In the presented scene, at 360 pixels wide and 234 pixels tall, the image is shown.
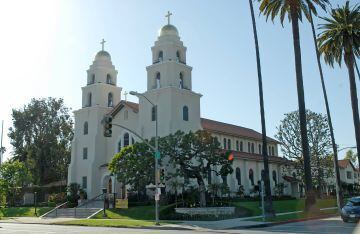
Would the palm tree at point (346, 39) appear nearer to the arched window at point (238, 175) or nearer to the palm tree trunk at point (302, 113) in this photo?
the palm tree trunk at point (302, 113)

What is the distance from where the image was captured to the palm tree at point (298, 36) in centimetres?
3281

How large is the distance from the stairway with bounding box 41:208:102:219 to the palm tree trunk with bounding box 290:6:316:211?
19.0 metres

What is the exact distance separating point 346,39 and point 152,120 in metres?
20.4

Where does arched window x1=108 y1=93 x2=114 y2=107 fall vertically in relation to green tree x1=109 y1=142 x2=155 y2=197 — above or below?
above

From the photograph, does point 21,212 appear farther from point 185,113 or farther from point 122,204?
point 185,113

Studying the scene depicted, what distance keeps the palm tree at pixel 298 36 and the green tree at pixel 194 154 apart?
8.47m

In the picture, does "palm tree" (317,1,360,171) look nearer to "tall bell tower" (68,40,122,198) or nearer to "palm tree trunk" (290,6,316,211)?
"palm tree trunk" (290,6,316,211)

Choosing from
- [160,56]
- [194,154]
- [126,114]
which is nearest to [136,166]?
[194,154]

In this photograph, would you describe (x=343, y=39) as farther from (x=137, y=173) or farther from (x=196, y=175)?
(x=137, y=173)

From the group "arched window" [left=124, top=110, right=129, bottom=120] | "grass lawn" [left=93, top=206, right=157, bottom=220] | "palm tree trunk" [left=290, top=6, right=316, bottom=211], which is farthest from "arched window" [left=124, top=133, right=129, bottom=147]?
"palm tree trunk" [left=290, top=6, right=316, bottom=211]

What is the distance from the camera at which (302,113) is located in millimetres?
33062

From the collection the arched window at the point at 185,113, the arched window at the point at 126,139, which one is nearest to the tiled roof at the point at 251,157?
the arched window at the point at 185,113

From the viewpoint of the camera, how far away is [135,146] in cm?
4028

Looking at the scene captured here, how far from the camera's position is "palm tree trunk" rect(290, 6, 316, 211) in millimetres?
32688
